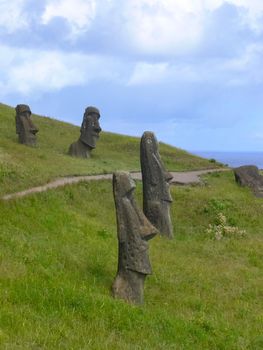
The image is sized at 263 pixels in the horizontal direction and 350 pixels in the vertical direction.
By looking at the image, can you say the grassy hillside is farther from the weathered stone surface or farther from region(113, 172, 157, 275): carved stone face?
region(113, 172, 157, 275): carved stone face

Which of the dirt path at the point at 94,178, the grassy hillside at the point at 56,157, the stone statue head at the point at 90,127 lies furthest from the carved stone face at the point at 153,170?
the stone statue head at the point at 90,127

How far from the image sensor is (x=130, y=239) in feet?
43.0

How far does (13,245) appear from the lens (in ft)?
44.5

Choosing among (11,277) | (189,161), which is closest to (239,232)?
(11,277)

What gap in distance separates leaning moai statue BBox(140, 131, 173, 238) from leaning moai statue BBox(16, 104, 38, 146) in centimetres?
1737

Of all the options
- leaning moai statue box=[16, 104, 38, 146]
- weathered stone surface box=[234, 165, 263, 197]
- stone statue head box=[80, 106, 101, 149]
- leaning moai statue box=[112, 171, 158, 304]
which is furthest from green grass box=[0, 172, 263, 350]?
leaning moai statue box=[16, 104, 38, 146]

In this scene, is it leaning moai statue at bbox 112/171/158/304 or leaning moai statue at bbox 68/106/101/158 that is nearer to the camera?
leaning moai statue at bbox 112/171/158/304

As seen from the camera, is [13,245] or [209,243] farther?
[209,243]

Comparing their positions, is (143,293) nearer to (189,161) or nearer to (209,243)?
(209,243)

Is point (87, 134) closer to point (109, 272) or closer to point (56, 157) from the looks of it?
point (56, 157)

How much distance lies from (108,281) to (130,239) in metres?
1.37

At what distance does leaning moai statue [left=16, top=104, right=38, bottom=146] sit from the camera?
3650 centimetres

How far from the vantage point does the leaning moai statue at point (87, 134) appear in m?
37.0

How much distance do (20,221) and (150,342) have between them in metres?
8.04
